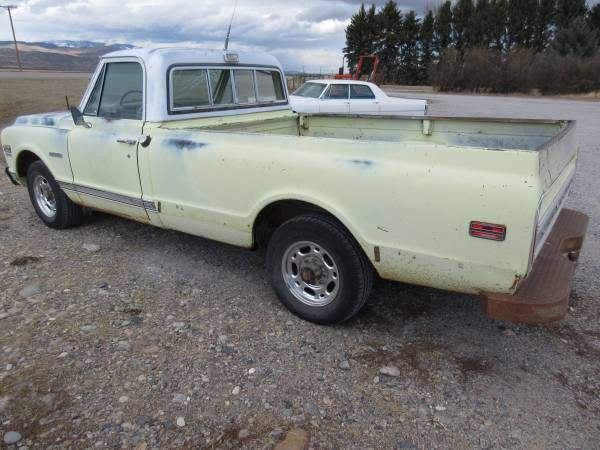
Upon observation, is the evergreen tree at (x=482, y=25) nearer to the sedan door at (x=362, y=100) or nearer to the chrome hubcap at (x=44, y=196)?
the sedan door at (x=362, y=100)

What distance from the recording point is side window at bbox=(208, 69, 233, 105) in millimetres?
4535

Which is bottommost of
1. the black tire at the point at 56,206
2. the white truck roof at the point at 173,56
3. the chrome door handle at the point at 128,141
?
the black tire at the point at 56,206

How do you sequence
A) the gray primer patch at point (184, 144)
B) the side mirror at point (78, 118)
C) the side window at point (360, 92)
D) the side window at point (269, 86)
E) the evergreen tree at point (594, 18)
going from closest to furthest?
1. the gray primer patch at point (184, 144)
2. the side mirror at point (78, 118)
3. the side window at point (269, 86)
4. the side window at point (360, 92)
5. the evergreen tree at point (594, 18)

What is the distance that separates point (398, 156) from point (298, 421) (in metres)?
1.51

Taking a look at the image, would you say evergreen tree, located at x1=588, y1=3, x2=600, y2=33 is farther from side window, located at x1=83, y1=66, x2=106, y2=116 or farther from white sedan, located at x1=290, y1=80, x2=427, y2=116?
side window, located at x1=83, y1=66, x2=106, y2=116

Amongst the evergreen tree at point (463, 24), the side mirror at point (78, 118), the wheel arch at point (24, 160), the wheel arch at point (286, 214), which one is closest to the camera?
the wheel arch at point (286, 214)

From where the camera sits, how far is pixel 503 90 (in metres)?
40.2

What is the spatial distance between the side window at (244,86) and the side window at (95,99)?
118cm

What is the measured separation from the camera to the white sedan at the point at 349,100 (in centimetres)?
1272

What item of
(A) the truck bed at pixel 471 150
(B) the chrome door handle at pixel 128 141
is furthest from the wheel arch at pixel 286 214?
(B) the chrome door handle at pixel 128 141

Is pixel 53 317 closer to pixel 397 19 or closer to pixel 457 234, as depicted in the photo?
pixel 457 234

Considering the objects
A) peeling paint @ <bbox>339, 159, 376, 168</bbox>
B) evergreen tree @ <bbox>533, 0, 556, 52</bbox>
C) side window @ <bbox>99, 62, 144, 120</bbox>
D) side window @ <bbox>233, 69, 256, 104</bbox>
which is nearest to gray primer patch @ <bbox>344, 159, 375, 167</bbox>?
peeling paint @ <bbox>339, 159, 376, 168</bbox>

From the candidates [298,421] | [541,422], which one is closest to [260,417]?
[298,421]

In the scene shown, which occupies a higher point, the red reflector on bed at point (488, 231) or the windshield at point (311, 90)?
the red reflector on bed at point (488, 231)
